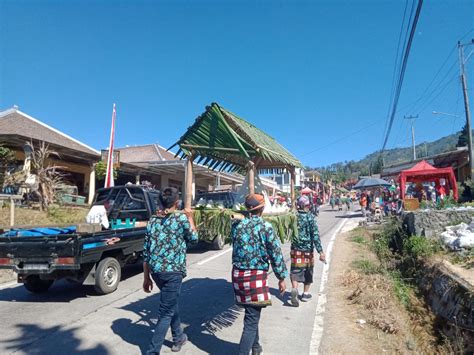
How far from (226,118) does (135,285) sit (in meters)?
4.06

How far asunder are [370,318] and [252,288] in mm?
2371

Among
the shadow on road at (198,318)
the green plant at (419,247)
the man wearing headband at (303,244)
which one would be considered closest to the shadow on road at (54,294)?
the shadow on road at (198,318)

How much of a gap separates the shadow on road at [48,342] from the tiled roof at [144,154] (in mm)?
21085

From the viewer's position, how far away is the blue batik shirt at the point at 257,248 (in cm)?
342

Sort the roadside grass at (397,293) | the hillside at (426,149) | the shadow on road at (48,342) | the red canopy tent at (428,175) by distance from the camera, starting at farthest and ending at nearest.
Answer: the hillside at (426,149) → the red canopy tent at (428,175) → the roadside grass at (397,293) → the shadow on road at (48,342)

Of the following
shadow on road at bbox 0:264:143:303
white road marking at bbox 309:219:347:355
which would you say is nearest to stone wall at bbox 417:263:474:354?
white road marking at bbox 309:219:347:355

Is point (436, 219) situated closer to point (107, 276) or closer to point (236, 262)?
point (236, 262)

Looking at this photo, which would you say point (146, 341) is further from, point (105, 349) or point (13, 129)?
point (13, 129)

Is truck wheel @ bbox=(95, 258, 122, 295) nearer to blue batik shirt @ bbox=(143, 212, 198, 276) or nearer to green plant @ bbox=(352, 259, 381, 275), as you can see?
blue batik shirt @ bbox=(143, 212, 198, 276)

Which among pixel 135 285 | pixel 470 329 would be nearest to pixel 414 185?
pixel 470 329

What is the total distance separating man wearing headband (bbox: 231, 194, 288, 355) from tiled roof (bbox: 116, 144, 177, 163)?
73.1 ft

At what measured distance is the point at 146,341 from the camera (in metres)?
4.07

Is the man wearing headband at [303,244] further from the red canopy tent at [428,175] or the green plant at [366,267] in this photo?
the red canopy tent at [428,175]

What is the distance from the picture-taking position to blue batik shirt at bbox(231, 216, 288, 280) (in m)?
3.42
